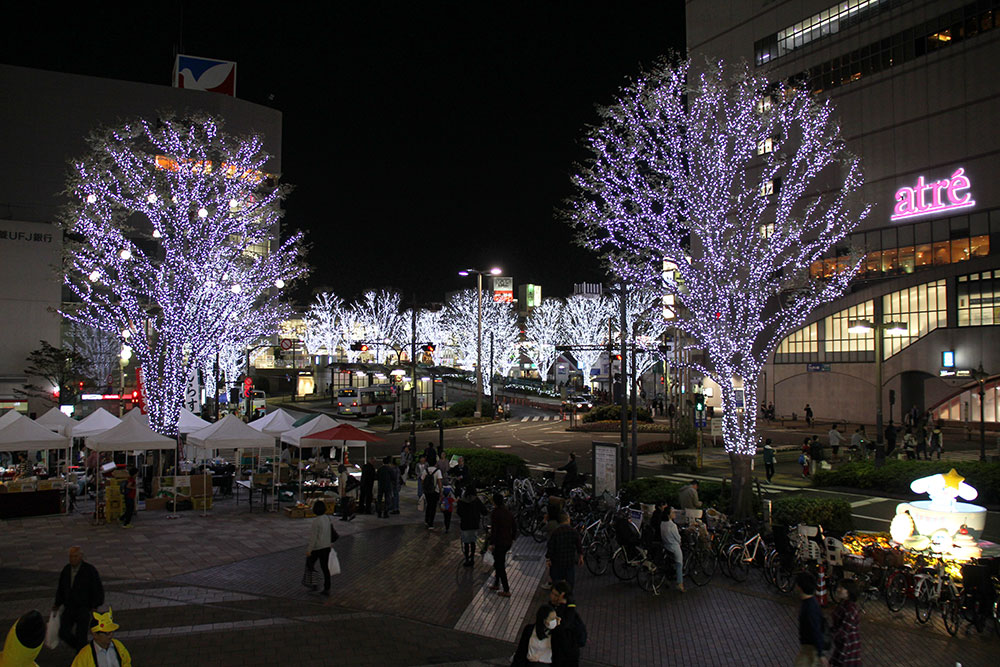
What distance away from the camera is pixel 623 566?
40.0 feet

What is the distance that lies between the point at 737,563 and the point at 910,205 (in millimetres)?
41518

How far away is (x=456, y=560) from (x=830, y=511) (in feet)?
24.9

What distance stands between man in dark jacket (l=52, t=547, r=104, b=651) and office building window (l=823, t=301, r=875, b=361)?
154 ft

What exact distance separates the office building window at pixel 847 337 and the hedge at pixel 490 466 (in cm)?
3306

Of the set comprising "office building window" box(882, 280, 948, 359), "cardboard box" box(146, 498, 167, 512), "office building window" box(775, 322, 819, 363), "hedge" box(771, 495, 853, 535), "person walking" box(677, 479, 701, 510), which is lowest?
"cardboard box" box(146, 498, 167, 512)

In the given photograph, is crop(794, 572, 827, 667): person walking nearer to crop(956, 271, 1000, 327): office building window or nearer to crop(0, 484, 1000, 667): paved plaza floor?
crop(0, 484, 1000, 667): paved plaza floor

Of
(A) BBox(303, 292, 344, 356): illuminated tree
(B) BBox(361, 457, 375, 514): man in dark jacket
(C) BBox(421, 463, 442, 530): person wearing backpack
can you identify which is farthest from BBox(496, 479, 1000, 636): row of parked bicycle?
(A) BBox(303, 292, 344, 356): illuminated tree

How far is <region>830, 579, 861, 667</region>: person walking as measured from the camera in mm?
6562

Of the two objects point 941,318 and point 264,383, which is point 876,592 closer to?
point 941,318

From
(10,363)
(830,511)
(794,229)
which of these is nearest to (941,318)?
(794,229)

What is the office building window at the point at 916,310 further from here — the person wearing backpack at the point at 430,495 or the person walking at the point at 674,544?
the person walking at the point at 674,544

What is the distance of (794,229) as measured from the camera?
1700 cm

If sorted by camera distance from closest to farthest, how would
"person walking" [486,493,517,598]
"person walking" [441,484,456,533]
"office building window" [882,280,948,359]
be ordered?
1. "person walking" [486,493,517,598]
2. "person walking" [441,484,456,533]
3. "office building window" [882,280,948,359]

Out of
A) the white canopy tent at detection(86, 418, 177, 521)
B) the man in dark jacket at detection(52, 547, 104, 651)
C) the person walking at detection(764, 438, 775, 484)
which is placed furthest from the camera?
the person walking at detection(764, 438, 775, 484)
